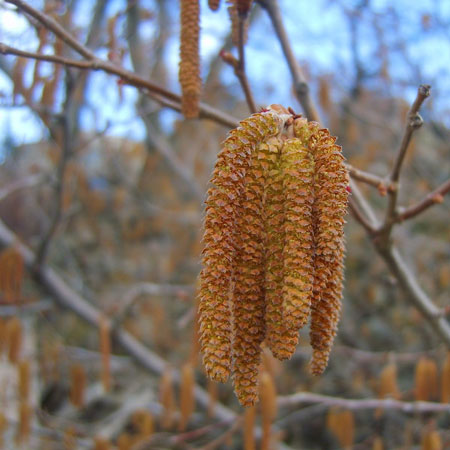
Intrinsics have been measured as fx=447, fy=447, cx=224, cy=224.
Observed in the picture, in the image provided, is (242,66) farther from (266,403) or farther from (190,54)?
(266,403)

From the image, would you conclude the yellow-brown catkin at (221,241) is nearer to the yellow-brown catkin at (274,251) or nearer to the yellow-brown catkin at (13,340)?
the yellow-brown catkin at (274,251)

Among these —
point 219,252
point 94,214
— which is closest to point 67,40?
point 219,252

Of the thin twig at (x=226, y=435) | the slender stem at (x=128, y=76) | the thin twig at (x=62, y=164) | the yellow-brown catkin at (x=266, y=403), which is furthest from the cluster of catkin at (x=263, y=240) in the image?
the thin twig at (x=62, y=164)

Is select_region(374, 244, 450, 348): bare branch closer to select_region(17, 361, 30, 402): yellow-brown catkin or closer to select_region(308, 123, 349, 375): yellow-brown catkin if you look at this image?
select_region(308, 123, 349, 375): yellow-brown catkin

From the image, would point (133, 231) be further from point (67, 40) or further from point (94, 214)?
point (67, 40)

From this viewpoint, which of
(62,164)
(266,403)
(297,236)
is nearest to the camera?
(297,236)

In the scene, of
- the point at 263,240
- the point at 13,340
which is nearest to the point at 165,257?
the point at 13,340

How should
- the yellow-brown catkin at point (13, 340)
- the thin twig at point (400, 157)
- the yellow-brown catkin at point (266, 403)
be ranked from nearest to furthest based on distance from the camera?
the thin twig at point (400, 157) < the yellow-brown catkin at point (266, 403) < the yellow-brown catkin at point (13, 340)

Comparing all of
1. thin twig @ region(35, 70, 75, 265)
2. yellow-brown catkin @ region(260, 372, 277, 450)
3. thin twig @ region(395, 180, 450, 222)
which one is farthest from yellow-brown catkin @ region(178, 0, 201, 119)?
yellow-brown catkin @ region(260, 372, 277, 450)
